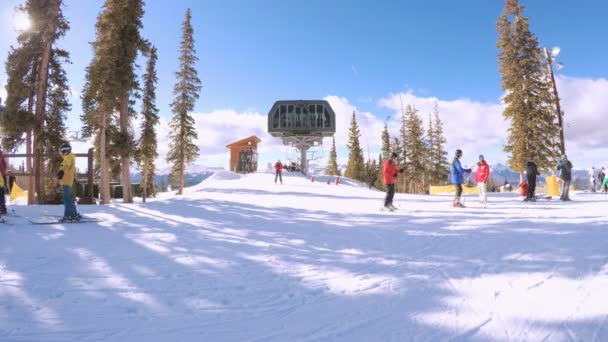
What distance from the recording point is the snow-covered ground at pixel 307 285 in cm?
244

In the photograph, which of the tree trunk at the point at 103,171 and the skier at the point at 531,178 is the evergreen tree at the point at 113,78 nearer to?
the tree trunk at the point at 103,171

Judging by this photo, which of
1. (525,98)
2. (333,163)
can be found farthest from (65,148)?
(333,163)

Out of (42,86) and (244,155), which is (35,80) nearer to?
(42,86)

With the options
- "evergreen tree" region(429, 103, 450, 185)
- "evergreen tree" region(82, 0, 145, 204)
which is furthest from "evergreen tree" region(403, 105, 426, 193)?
"evergreen tree" region(82, 0, 145, 204)

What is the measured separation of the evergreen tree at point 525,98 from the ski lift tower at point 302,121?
72.7ft

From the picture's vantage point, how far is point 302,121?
41.8 meters

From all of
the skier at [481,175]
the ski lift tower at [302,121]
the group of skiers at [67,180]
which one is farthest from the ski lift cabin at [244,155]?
the group of skiers at [67,180]

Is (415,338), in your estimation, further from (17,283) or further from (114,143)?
(114,143)

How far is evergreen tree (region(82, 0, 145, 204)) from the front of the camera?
13.2 meters

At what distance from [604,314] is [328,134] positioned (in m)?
40.5

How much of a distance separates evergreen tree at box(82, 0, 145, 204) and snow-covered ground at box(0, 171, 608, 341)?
826 centimetres

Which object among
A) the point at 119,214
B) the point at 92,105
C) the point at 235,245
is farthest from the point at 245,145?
the point at 235,245

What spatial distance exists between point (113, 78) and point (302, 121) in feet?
98.0

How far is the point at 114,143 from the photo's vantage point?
13.7 m
